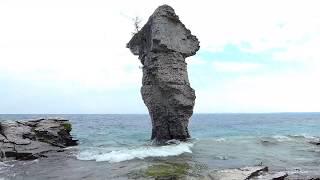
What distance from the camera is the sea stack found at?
124 feet

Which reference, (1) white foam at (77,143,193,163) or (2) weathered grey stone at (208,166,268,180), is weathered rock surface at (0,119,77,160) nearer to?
(1) white foam at (77,143,193,163)

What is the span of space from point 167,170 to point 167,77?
17.3 metres

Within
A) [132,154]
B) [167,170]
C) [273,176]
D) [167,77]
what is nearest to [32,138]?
[132,154]

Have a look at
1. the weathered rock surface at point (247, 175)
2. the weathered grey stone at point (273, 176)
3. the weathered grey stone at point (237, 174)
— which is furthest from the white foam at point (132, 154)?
the weathered grey stone at point (273, 176)

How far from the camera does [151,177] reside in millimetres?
19547

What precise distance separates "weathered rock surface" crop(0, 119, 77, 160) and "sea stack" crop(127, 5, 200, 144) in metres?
8.38

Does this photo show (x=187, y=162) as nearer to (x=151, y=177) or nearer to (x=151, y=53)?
(x=151, y=177)

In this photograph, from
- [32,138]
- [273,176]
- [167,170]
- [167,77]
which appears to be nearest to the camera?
[273,176]

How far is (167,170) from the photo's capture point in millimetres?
21344

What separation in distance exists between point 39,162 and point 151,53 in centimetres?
1558

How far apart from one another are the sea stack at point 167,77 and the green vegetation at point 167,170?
1446 cm

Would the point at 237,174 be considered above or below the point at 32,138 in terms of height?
below

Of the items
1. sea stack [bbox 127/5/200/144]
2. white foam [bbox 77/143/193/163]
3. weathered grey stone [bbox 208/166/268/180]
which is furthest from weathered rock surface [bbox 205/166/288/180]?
sea stack [bbox 127/5/200/144]

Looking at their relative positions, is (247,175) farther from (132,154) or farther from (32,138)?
(32,138)
